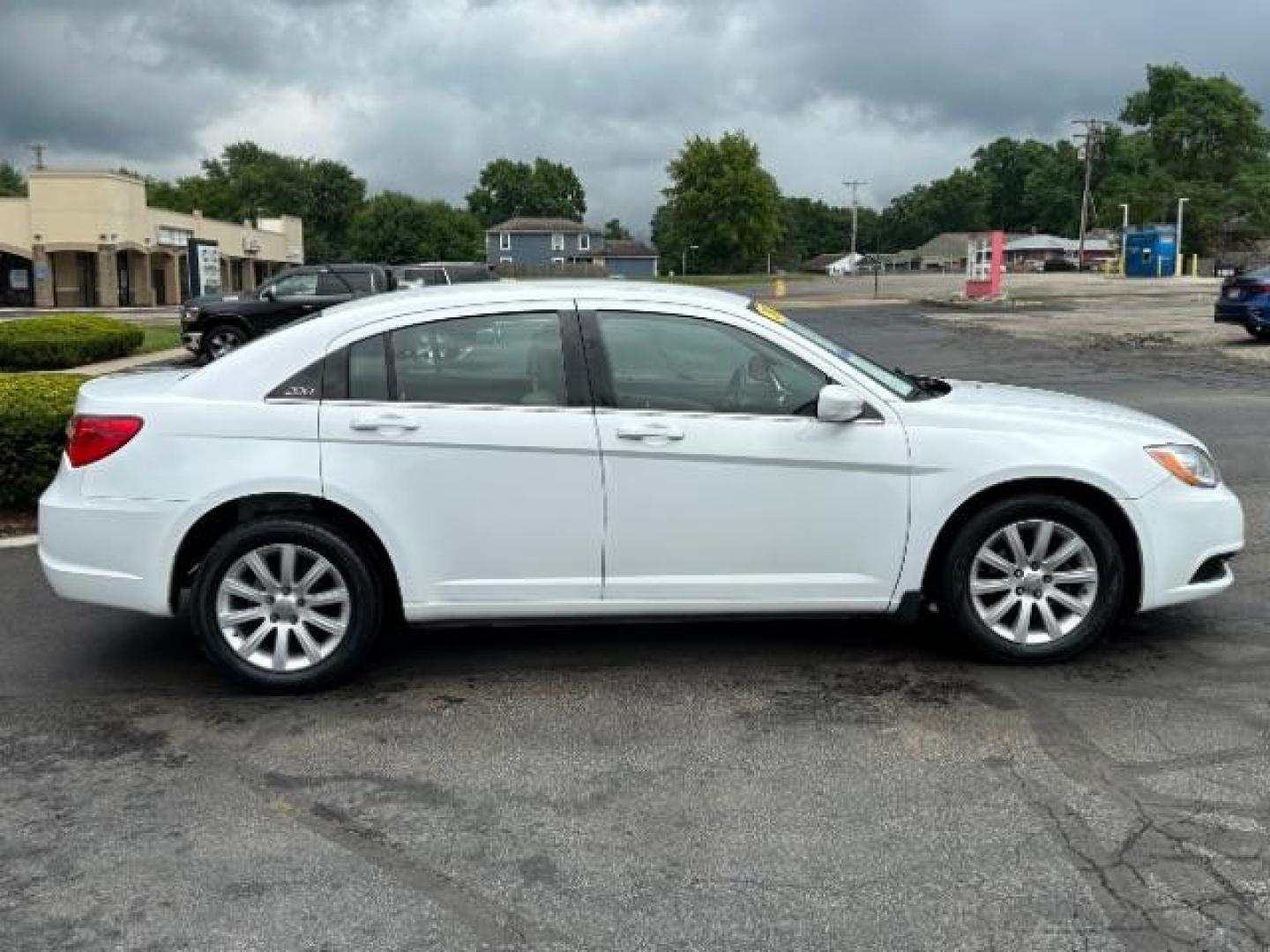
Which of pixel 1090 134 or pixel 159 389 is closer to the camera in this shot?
pixel 159 389

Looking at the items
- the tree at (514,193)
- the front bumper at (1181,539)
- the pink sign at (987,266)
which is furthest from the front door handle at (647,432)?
the tree at (514,193)

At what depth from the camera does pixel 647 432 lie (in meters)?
4.81

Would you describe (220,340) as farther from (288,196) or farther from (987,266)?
(288,196)

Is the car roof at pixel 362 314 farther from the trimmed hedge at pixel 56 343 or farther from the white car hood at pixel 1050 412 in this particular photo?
the trimmed hedge at pixel 56 343

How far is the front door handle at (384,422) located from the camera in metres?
4.79

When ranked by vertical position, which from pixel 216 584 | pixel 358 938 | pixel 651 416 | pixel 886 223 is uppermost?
pixel 886 223

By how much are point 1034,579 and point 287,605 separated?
10.1ft

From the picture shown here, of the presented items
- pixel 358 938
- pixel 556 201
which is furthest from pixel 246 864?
pixel 556 201

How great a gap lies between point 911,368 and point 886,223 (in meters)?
167

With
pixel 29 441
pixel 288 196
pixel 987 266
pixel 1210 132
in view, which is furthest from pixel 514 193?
pixel 29 441

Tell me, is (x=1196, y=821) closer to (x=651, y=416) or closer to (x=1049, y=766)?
(x=1049, y=766)

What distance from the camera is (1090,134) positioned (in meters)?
90.6

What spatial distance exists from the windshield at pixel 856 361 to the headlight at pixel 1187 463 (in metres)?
1.04

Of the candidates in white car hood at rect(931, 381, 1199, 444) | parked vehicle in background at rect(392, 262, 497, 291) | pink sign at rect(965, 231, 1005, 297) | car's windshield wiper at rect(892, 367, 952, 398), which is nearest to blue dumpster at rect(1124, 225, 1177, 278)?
pink sign at rect(965, 231, 1005, 297)
